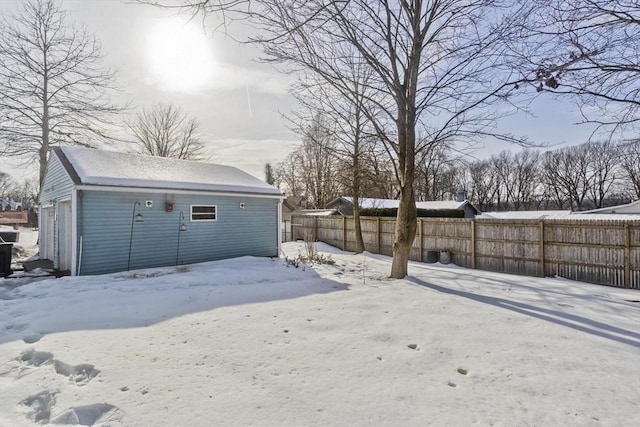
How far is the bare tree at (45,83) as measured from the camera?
1455 centimetres

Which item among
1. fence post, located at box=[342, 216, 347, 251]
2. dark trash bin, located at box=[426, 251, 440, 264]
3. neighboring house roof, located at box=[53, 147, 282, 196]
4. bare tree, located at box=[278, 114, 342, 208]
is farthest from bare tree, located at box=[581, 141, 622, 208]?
neighboring house roof, located at box=[53, 147, 282, 196]

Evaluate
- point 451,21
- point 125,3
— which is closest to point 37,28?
point 125,3

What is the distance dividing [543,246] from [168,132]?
25200mm

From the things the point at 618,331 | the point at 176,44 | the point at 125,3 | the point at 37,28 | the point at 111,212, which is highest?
the point at 37,28

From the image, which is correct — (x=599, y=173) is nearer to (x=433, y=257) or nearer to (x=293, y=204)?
(x=293, y=204)

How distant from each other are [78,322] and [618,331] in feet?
22.2

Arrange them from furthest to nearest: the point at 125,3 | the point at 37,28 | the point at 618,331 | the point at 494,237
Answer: the point at 37,28 → the point at 494,237 → the point at 618,331 → the point at 125,3

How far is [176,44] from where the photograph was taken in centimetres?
393

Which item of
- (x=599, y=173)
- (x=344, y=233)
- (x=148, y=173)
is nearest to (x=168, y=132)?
(x=344, y=233)

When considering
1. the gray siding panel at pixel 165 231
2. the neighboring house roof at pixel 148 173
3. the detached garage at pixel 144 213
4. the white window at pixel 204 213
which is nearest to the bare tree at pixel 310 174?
the neighboring house roof at pixel 148 173

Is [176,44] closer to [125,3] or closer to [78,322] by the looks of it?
[125,3]

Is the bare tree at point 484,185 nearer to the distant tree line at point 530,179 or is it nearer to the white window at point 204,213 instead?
the distant tree line at point 530,179

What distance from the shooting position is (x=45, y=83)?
1549 cm

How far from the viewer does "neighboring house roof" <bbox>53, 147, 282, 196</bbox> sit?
8.45m
